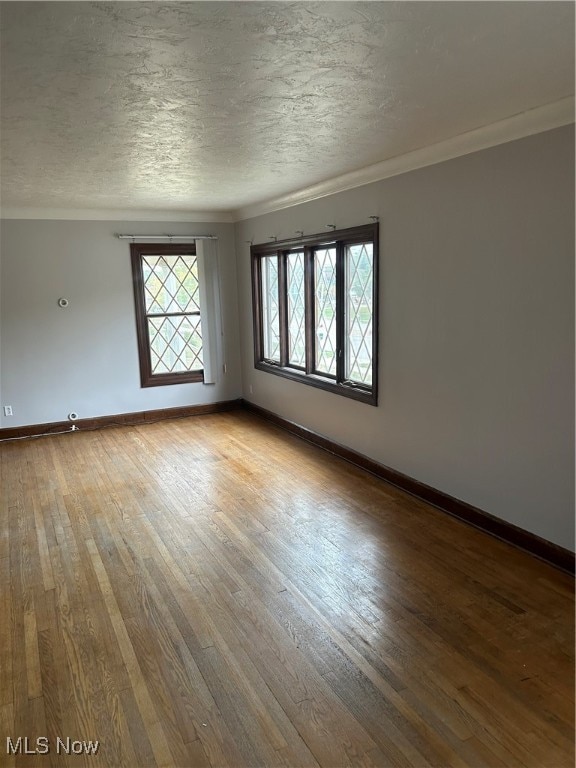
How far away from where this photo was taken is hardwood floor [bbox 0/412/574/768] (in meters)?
1.87

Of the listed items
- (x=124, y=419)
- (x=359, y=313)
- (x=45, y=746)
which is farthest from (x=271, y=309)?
(x=45, y=746)

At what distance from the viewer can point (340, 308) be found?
457cm

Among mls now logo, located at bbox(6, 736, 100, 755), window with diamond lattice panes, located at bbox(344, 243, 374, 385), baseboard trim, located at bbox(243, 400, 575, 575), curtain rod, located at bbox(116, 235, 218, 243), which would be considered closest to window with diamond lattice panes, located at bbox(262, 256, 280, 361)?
curtain rod, located at bbox(116, 235, 218, 243)

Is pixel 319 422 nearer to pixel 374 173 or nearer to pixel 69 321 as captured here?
pixel 374 173

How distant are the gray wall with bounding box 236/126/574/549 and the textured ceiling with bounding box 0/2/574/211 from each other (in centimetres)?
37

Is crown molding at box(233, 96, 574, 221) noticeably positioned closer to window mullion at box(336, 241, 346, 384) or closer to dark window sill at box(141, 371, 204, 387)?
window mullion at box(336, 241, 346, 384)

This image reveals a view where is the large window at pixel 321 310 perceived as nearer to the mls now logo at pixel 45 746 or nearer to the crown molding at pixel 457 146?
the crown molding at pixel 457 146

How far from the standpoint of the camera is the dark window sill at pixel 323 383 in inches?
171

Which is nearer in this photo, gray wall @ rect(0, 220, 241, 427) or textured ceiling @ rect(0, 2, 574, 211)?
textured ceiling @ rect(0, 2, 574, 211)

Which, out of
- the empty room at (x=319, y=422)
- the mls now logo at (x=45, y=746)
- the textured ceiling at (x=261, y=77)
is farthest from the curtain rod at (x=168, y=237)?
the mls now logo at (x=45, y=746)

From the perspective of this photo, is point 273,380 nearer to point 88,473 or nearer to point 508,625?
point 88,473

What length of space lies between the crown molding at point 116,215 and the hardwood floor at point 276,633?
115 inches

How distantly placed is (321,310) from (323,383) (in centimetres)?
70

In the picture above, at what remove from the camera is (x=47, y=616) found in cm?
262
